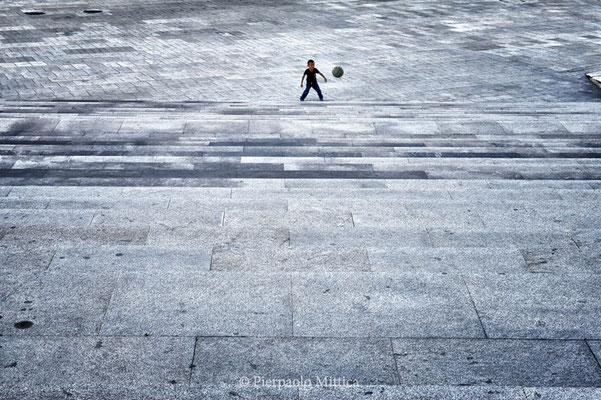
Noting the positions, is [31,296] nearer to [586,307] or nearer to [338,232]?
[338,232]

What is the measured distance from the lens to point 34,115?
1530cm

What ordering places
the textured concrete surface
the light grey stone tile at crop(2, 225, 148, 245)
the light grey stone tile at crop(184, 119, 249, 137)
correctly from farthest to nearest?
the textured concrete surface
the light grey stone tile at crop(184, 119, 249, 137)
the light grey stone tile at crop(2, 225, 148, 245)

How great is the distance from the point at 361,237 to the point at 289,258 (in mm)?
1033

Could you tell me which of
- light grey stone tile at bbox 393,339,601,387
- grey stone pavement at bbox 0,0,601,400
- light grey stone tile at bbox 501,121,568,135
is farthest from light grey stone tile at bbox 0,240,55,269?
light grey stone tile at bbox 501,121,568,135

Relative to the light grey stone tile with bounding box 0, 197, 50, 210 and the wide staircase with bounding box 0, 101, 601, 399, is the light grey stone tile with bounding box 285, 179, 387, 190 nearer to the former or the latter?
the wide staircase with bounding box 0, 101, 601, 399

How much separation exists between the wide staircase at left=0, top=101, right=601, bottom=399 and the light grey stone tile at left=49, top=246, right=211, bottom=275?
0.03 metres

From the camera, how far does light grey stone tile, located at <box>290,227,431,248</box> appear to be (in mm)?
8047

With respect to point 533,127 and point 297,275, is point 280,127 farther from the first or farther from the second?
point 297,275

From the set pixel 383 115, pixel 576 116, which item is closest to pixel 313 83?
pixel 383 115

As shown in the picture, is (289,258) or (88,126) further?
(88,126)

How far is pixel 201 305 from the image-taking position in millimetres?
6672

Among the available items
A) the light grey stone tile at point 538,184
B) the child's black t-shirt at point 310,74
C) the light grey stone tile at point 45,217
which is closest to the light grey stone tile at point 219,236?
the light grey stone tile at point 45,217

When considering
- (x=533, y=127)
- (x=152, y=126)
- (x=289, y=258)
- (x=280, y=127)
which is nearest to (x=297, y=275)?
(x=289, y=258)

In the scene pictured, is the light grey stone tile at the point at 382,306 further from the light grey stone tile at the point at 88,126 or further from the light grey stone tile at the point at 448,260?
the light grey stone tile at the point at 88,126
